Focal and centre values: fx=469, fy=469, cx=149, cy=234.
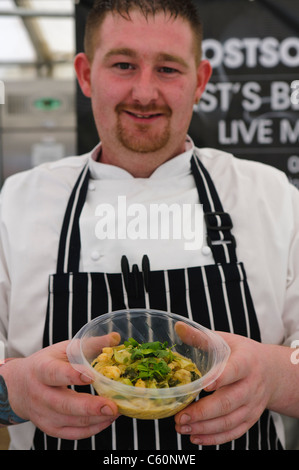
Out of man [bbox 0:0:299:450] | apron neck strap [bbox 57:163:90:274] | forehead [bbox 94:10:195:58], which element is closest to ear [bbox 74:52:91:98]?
man [bbox 0:0:299:450]

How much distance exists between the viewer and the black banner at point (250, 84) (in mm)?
1340

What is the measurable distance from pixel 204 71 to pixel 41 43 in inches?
89.0

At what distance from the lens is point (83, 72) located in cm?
120

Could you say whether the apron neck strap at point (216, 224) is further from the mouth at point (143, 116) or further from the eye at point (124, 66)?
the eye at point (124, 66)

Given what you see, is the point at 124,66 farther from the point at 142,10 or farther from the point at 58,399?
the point at 58,399

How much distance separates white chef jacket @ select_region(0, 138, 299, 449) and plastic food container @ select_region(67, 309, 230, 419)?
195 millimetres

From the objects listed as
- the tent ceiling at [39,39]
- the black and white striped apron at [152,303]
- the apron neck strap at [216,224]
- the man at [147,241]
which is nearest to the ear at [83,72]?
the man at [147,241]

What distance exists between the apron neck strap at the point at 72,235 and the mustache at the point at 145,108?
0.69 ft

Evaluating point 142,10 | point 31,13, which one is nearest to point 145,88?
point 142,10

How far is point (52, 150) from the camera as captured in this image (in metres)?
2.25

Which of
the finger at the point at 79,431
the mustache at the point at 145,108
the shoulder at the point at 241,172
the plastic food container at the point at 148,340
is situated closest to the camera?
the plastic food container at the point at 148,340
